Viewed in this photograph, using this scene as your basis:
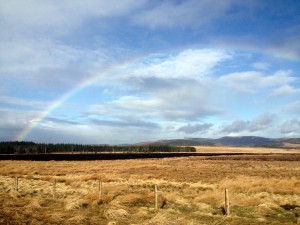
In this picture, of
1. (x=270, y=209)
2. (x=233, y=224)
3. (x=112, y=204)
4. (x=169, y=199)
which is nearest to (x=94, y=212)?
(x=112, y=204)

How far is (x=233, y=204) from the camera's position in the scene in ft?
70.9

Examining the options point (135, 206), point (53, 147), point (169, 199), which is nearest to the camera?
point (135, 206)

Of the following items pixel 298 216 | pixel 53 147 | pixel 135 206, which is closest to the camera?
pixel 298 216

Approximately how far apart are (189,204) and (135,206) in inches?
144

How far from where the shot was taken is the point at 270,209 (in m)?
20.0

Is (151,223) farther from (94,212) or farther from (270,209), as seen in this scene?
(270,209)

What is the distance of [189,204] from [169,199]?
6.82 feet

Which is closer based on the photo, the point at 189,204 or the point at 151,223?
the point at 151,223

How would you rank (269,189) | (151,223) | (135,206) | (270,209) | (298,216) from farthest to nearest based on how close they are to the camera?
(269,189)
(135,206)
(270,209)
(298,216)
(151,223)

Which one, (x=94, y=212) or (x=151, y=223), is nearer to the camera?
(x=151, y=223)

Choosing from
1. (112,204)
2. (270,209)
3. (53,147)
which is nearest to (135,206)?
(112,204)

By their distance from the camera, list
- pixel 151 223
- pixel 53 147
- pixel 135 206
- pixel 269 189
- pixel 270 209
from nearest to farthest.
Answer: pixel 151 223, pixel 270 209, pixel 135 206, pixel 269 189, pixel 53 147

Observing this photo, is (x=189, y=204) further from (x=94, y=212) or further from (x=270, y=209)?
(x=94, y=212)

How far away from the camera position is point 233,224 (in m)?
16.3
